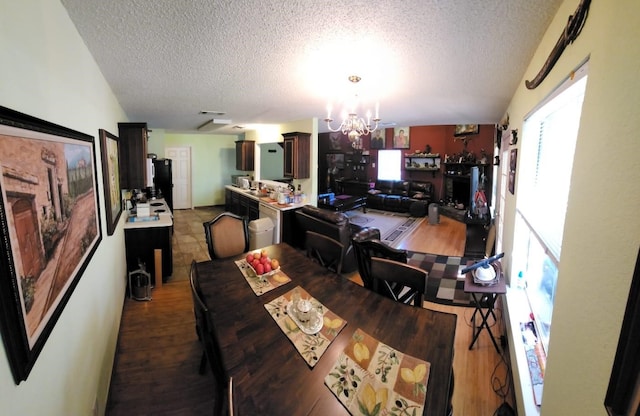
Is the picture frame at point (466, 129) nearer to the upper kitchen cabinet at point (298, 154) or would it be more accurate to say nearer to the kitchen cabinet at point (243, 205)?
the upper kitchen cabinet at point (298, 154)

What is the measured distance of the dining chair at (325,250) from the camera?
2.45 m

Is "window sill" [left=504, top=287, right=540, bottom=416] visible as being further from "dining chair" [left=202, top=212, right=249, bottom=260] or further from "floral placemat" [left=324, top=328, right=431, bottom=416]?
"dining chair" [left=202, top=212, right=249, bottom=260]

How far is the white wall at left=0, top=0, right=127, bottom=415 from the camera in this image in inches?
30.5

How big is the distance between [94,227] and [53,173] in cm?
80

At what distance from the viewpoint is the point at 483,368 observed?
222 centimetres

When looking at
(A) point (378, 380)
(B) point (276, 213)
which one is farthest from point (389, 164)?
(A) point (378, 380)

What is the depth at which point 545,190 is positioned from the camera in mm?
1918

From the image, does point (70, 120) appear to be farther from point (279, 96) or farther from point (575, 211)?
point (575, 211)

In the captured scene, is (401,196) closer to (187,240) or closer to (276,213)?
(276,213)

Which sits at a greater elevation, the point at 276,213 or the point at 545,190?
the point at 545,190

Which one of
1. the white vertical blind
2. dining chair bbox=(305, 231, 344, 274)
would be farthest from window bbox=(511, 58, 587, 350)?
dining chair bbox=(305, 231, 344, 274)

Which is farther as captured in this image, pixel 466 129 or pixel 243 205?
pixel 466 129

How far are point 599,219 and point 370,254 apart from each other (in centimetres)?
153

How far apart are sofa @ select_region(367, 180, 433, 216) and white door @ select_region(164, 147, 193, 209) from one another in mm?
5706
